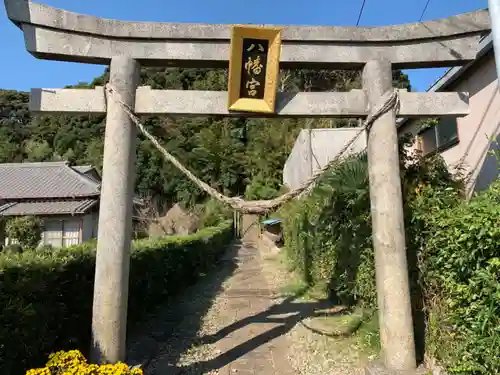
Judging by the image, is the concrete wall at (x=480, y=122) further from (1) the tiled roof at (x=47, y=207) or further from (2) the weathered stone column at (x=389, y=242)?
(1) the tiled roof at (x=47, y=207)

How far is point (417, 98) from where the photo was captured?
15.7 ft

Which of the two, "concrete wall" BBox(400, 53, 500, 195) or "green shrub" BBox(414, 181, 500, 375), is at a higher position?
"concrete wall" BBox(400, 53, 500, 195)

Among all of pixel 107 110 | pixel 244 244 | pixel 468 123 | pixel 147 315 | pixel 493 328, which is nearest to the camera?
pixel 493 328

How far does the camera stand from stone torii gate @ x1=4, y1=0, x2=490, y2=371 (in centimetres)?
432

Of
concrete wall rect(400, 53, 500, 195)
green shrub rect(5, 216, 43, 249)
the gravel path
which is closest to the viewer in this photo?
the gravel path

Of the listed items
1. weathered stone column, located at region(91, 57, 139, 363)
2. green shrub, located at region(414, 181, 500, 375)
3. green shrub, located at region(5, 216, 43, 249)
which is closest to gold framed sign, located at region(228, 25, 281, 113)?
weathered stone column, located at region(91, 57, 139, 363)

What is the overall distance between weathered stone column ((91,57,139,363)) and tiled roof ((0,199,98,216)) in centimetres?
1615

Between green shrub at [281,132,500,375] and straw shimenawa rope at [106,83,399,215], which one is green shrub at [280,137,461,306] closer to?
green shrub at [281,132,500,375]

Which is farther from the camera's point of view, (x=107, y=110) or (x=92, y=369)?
(x=107, y=110)

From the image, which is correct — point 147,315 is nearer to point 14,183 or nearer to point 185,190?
point 14,183

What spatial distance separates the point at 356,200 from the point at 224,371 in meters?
3.12

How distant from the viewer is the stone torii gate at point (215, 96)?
14.2ft

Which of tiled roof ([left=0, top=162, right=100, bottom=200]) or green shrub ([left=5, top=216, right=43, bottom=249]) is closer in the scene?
green shrub ([left=5, top=216, right=43, bottom=249])

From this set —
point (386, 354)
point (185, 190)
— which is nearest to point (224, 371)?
point (386, 354)
